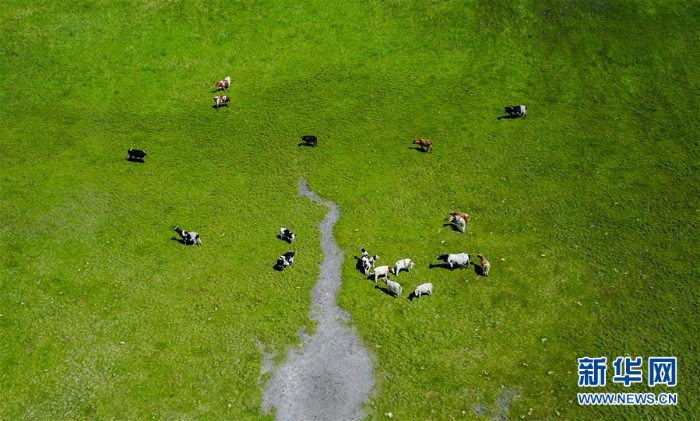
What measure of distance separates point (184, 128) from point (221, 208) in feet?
43.0

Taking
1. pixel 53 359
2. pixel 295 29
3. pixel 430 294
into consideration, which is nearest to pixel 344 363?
pixel 430 294

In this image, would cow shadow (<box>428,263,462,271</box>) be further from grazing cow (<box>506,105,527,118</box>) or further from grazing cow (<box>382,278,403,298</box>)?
grazing cow (<box>506,105,527,118</box>)

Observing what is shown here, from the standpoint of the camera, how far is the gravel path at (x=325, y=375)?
31.8 meters

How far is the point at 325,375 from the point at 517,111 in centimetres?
3315

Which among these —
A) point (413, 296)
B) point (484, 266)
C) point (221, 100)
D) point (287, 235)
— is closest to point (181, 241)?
point (287, 235)

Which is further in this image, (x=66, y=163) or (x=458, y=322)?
(x=66, y=163)

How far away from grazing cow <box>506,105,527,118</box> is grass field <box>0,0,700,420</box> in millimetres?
1100

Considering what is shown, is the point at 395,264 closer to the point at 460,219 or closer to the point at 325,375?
the point at 460,219

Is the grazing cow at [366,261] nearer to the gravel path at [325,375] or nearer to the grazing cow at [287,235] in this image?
the gravel path at [325,375]

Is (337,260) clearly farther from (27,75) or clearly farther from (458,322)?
(27,75)

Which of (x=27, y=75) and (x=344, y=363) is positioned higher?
(x=27, y=75)

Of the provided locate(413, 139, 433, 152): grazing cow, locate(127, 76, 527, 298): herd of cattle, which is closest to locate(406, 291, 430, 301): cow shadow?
locate(127, 76, 527, 298): herd of cattle

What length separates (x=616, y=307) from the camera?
120 ft

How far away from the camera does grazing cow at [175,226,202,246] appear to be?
136ft
